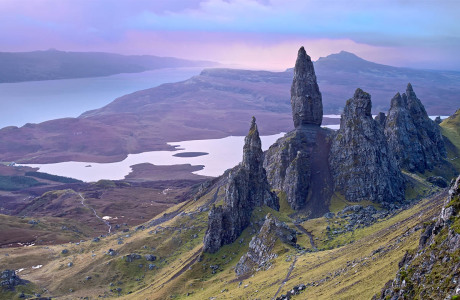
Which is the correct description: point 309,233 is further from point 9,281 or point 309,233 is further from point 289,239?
point 9,281

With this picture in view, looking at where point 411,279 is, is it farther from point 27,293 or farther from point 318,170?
point 318,170

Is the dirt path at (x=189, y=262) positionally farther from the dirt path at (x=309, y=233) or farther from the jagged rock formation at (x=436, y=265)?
the jagged rock formation at (x=436, y=265)

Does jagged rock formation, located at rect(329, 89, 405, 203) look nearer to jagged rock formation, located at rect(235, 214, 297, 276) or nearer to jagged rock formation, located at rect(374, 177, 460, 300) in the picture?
jagged rock formation, located at rect(235, 214, 297, 276)

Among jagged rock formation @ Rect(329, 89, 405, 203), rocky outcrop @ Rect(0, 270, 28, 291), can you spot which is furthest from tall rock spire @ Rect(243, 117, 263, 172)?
rocky outcrop @ Rect(0, 270, 28, 291)

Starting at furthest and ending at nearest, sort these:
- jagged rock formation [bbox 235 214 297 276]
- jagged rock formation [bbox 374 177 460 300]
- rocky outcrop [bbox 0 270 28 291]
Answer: rocky outcrop [bbox 0 270 28 291]
jagged rock formation [bbox 235 214 297 276]
jagged rock formation [bbox 374 177 460 300]

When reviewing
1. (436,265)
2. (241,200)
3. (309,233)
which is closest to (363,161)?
(309,233)

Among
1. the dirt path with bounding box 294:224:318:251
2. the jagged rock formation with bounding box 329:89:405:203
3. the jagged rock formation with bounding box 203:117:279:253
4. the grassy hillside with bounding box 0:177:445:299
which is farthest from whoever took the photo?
the jagged rock formation with bounding box 329:89:405:203
